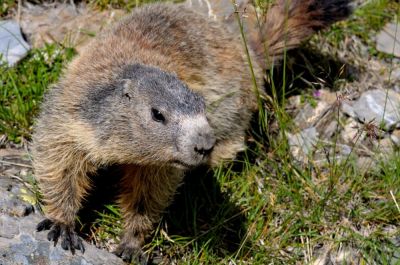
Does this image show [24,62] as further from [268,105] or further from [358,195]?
[358,195]

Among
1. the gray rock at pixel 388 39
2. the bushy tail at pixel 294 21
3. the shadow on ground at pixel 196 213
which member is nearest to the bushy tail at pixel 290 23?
the bushy tail at pixel 294 21

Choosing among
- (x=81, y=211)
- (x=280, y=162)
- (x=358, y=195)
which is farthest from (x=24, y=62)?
(x=358, y=195)

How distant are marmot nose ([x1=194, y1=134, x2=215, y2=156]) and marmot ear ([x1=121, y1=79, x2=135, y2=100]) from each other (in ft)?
2.24

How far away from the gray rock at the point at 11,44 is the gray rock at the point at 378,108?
3289 millimetres

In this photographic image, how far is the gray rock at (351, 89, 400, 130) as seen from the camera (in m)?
6.38

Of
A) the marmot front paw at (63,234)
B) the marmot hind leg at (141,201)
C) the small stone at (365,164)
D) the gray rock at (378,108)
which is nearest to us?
the marmot front paw at (63,234)

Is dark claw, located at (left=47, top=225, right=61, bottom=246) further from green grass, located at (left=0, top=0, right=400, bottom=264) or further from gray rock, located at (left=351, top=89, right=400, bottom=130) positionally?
gray rock, located at (left=351, top=89, right=400, bottom=130)

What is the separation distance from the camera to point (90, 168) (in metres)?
4.97

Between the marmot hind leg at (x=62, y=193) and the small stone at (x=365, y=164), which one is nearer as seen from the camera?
the marmot hind leg at (x=62, y=193)

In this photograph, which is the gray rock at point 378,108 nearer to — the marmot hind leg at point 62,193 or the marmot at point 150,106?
the marmot at point 150,106

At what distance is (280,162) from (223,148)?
56cm

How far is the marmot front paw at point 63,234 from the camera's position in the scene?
4.85 meters

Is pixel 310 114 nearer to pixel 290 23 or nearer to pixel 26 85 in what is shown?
pixel 290 23

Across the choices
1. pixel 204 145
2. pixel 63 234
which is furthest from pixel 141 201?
pixel 204 145
